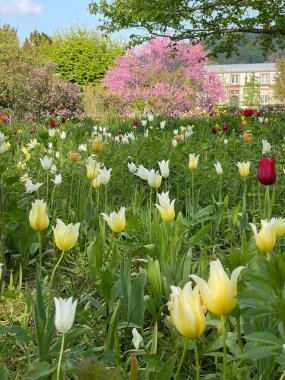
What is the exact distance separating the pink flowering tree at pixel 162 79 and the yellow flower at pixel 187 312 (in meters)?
24.7

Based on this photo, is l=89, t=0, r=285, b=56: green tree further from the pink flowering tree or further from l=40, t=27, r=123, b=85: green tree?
l=40, t=27, r=123, b=85: green tree


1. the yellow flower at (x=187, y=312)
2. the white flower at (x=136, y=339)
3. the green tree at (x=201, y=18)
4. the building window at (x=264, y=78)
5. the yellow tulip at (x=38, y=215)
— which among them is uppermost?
the building window at (x=264, y=78)

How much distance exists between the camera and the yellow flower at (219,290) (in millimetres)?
885

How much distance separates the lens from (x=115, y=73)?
89.7ft

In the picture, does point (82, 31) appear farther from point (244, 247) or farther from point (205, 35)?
point (244, 247)

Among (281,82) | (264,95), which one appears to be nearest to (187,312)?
(281,82)

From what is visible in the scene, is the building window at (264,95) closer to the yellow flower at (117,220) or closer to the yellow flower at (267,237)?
the yellow flower at (117,220)

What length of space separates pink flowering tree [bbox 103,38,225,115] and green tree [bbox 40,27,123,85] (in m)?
6.27

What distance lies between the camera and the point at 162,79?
87.7 feet

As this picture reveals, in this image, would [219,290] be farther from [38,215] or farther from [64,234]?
[38,215]

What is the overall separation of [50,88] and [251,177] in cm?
1324

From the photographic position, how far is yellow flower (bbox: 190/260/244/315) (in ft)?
2.90

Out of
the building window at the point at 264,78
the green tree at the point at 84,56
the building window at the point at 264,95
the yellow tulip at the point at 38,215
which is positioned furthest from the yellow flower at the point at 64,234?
the building window at the point at 264,78

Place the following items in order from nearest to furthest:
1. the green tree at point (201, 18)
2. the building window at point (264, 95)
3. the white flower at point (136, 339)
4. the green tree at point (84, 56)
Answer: the white flower at point (136, 339) → the green tree at point (201, 18) → the green tree at point (84, 56) → the building window at point (264, 95)
